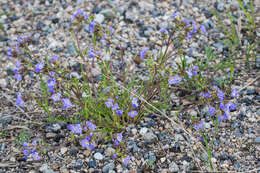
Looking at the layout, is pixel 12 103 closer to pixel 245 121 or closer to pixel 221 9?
pixel 245 121

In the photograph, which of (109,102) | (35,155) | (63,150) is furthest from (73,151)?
(109,102)

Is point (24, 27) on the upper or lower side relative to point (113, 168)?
upper

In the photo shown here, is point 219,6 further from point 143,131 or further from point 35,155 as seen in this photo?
point 35,155

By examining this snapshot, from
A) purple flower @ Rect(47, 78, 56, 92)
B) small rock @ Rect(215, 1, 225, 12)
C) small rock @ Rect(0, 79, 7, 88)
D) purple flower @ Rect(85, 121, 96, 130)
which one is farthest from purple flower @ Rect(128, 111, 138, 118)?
small rock @ Rect(215, 1, 225, 12)

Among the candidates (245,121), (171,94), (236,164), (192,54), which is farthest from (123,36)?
(236,164)

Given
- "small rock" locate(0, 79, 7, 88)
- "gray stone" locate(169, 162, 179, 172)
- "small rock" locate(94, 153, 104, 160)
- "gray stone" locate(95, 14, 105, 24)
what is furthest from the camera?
"gray stone" locate(95, 14, 105, 24)

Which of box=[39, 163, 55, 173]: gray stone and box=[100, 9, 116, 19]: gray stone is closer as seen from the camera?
box=[39, 163, 55, 173]: gray stone

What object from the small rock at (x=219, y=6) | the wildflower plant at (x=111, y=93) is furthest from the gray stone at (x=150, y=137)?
the small rock at (x=219, y=6)

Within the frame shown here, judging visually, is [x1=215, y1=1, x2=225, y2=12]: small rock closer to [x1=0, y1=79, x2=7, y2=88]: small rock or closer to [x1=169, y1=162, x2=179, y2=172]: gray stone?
[x1=169, y1=162, x2=179, y2=172]: gray stone

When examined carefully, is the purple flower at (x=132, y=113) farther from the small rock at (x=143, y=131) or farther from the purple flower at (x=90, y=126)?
the purple flower at (x=90, y=126)
